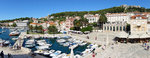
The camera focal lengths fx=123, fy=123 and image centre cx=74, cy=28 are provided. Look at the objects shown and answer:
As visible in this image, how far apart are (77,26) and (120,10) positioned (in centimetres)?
5037

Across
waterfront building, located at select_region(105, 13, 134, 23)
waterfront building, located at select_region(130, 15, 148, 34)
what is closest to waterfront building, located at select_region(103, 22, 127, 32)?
waterfront building, located at select_region(130, 15, 148, 34)

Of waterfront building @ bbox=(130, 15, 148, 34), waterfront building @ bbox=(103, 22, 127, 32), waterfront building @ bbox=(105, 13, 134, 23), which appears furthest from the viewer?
waterfront building @ bbox=(105, 13, 134, 23)

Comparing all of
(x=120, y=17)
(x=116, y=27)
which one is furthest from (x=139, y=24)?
(x=120, y=17)

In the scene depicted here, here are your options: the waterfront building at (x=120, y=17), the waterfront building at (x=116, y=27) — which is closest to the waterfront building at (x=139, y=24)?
the waterfront building at (x=116, y=27)

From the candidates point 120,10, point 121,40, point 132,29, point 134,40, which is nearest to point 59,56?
point 121,40

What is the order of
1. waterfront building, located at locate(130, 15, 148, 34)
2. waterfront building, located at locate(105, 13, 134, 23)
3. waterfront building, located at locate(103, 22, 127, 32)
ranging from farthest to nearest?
waterfront building, located at locate(105, 13, 134, 23) → waterfront building, located at locate(103, 22, 127, 32) → waterfront building, located at locate(130, 15, 148, 34)

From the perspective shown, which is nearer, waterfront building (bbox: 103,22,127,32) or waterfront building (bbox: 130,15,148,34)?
waterfront building (bbox: 130,15,148,34)

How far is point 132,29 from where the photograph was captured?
3272 centimetres

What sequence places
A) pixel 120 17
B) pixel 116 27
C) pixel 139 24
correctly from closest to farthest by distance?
pixel 139 24 → pixel 116 27 → pixel 120 17

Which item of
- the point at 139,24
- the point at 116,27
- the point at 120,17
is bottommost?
the point at 116,27

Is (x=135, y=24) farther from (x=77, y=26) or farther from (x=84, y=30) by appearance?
(x=77, y=26)

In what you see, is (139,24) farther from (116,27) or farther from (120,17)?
(120,17)

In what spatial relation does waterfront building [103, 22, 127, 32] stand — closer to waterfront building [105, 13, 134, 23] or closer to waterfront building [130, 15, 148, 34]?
waterfront building [130, 15, 148, 34]

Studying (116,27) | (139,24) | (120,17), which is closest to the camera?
(139,24)
